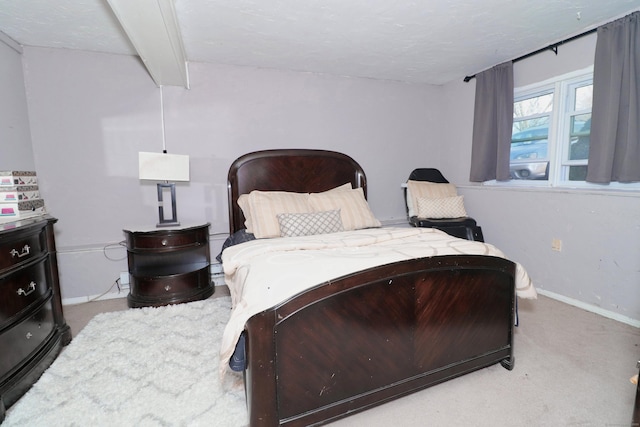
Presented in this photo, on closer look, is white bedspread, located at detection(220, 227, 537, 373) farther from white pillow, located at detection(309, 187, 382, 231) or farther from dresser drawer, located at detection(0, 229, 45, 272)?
dresser drawer, located at detection(0, 229, 45, 272)

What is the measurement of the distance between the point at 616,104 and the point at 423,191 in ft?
5.38

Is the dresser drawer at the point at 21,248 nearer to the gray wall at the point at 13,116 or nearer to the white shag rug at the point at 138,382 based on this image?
the white shag rug at the point at 138,382

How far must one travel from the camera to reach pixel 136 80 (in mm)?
2838

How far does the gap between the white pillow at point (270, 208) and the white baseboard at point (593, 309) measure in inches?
89.8

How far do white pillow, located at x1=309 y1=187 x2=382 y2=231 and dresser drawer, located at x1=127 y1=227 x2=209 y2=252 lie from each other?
110cm

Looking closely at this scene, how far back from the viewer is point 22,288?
171cm

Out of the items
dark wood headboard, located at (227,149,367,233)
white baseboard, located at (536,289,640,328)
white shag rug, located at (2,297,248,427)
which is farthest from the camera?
dark wood headboard, located at (227,149,367,233)

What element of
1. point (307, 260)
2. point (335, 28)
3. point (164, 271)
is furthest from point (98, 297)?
point (335, 28)

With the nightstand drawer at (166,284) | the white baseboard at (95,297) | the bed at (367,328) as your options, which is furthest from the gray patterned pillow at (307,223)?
the white baseboard at (95,297)

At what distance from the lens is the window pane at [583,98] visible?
8.59ft

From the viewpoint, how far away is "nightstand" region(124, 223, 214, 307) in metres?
2.60

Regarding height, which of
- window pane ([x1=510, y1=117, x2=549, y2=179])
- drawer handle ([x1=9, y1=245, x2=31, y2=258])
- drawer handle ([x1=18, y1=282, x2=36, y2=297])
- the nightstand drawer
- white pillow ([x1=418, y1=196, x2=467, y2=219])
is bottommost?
the nightstand drawer

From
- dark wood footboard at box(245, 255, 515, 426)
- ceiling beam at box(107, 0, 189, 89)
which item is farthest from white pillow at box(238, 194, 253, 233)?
dark wood footboard at box(245, 255, 515, 426)

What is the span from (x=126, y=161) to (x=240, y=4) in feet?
5.69
